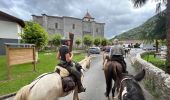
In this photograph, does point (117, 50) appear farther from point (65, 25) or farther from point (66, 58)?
point (65, 25)

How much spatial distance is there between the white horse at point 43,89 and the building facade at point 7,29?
31581 millimetres

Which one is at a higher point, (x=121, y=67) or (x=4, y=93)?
(x=121, y=67)

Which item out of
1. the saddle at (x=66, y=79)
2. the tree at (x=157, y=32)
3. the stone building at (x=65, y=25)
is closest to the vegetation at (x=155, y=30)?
the tree at (x=157, y=32)

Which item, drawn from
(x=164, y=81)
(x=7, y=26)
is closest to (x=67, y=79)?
(x=164, y=81)

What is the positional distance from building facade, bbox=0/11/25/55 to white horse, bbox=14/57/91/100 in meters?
31.6

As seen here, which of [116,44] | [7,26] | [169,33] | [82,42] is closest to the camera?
[116,44]

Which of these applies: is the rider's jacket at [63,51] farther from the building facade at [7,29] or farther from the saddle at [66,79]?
the building facade at [7,29]

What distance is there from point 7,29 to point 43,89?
111 feet

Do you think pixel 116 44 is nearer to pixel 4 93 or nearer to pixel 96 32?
pixel 4 93

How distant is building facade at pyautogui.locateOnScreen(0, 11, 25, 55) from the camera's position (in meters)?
37.1

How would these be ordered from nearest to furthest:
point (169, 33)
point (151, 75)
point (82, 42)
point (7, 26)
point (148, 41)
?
point (151, 75), point (169, 33), point (148, 41), point (7, 26), point (82, 42)

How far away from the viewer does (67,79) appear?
7.37 metres

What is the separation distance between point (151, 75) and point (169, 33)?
254 centimetres

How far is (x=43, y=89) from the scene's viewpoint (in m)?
6.39
